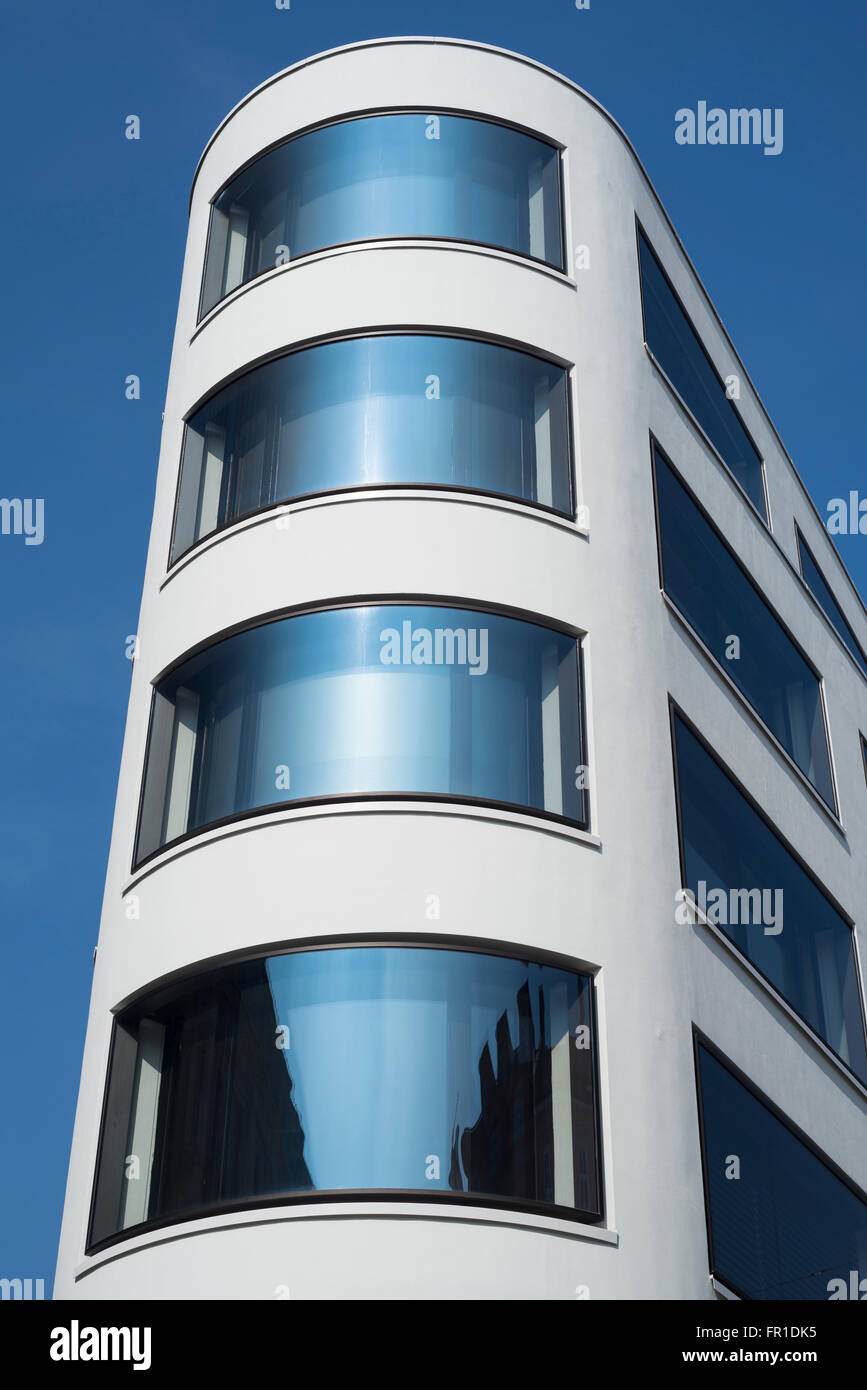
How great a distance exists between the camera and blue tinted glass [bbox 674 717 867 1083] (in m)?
17.5

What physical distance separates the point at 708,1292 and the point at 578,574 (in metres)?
7.17

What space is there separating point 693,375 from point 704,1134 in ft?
37.1

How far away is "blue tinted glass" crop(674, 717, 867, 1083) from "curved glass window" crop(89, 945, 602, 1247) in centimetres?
332

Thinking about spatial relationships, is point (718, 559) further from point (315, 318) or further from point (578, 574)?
point (315, 318)

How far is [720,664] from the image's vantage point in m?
19.7

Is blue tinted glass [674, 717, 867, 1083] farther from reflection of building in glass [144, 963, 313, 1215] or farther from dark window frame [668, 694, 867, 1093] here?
reflection of building in glass [144, 963, 313, 1215]

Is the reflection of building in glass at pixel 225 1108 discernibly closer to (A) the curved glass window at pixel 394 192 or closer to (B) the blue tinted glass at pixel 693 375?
(A) the curved glass window at pixel 394 192

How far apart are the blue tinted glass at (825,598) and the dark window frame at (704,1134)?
974cm

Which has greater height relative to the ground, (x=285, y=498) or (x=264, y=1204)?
(x=285, y=498)

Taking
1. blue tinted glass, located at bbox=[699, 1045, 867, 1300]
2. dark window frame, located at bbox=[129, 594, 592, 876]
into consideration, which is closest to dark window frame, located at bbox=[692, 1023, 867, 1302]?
blue tinted glass, located at bbox=[699, 1045, 867, 1300]

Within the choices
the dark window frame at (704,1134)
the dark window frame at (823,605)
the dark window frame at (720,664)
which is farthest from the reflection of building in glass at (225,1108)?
the dark window frame at (823,605)

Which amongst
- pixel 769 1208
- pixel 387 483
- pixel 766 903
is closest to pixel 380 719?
pixel 387 483
